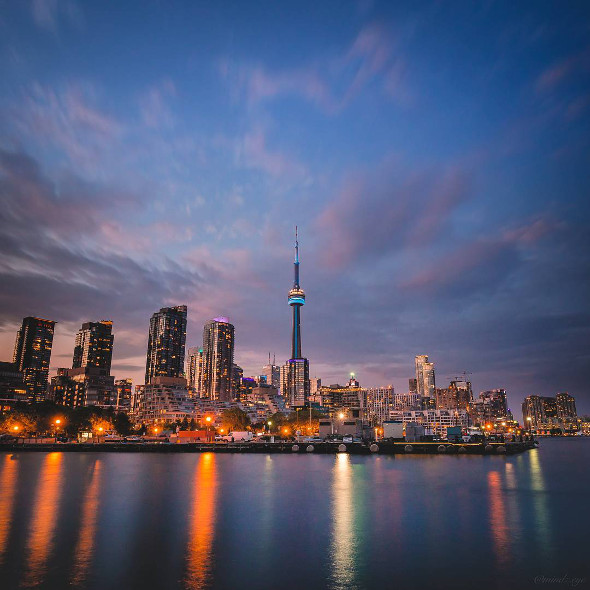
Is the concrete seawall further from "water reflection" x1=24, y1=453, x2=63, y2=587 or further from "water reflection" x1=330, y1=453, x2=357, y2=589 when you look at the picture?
"water reflection" x1=24, y1=453, x2=63, y2=587

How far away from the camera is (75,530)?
33469mm

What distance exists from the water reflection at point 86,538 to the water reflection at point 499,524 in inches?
930

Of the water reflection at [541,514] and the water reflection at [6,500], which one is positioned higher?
the water reflection at [6,500]

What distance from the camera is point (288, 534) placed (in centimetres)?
3341

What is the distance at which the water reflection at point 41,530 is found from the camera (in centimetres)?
2402

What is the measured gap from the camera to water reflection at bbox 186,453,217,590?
23672 millimetres

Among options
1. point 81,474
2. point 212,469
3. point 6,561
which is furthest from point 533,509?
point 81,474

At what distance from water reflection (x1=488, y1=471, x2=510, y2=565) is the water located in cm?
10

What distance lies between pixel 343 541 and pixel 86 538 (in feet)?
57.8

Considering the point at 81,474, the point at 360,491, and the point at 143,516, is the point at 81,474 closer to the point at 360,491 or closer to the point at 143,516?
the point at 143,516

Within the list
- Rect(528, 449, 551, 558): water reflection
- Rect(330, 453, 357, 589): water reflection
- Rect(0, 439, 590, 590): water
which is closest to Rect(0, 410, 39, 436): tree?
Rect(0, 439, 590, 590): water

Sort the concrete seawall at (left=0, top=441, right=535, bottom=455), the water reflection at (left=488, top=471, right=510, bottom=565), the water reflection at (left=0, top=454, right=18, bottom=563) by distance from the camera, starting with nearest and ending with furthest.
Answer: the water reflection at (left=488, top=471, right=510, bottom=565) → the water reflection at (left=0, top=454, right=18, bottom=563) → the concrete seawall at (left=0, top=441, right=535, bottom=455)

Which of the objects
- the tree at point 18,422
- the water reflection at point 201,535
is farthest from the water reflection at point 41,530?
the tree at point 18,422

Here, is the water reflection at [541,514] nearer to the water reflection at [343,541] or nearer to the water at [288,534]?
the water at [288,534]
